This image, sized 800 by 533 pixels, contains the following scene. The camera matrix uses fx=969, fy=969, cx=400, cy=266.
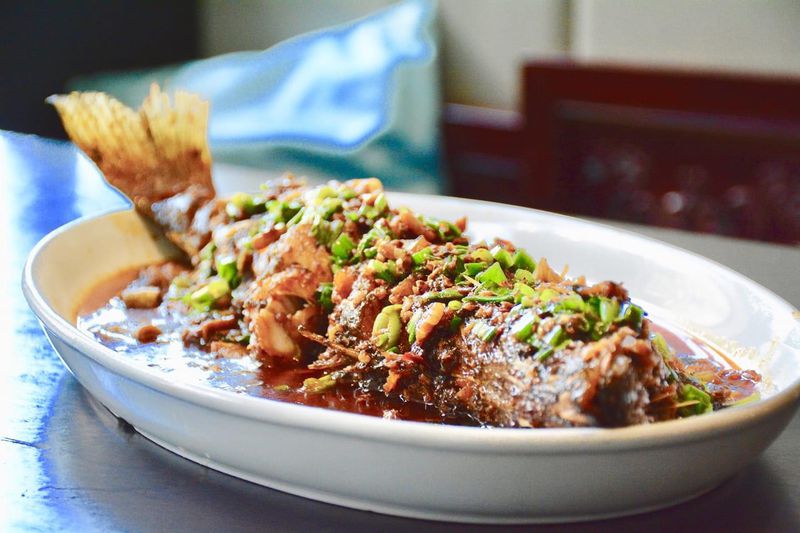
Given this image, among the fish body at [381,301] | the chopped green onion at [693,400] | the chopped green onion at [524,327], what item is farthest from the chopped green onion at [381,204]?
the chopped green onion at [693,400]

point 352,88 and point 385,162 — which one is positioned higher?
point 352,88

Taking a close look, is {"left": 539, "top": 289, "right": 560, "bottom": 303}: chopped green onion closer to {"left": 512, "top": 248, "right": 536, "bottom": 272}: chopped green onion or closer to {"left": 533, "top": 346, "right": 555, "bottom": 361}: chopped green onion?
{"left": 533, "top": 346, "right": 555, "bottom": 361}: chopped green onion

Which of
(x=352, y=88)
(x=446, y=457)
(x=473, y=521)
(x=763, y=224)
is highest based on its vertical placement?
(x=446, y=457)

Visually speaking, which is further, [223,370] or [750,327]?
[750,327]

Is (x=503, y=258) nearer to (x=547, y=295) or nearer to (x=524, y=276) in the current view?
(x=524, y=276)

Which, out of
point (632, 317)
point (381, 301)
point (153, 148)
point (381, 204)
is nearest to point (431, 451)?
point (632, 317)

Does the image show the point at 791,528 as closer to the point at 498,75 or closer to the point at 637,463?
the point at 637,463

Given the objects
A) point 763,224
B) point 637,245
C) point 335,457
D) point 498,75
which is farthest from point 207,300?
point 498,75
